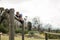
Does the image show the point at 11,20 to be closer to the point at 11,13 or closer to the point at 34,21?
the point at 11,13

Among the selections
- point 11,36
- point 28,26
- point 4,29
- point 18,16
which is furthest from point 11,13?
point 28,26

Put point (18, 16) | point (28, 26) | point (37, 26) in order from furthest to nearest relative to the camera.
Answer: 1. point (37, 26)
2. point (28, 26)
3. point (18, 16)

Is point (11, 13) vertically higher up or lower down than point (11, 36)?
higher up

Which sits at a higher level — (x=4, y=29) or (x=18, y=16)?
(x=18, y=16)

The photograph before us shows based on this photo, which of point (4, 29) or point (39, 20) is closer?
point (4, 29)

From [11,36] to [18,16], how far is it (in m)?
2.98

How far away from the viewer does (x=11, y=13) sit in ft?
20.2

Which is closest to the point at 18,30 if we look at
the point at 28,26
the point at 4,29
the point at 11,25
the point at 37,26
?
the point at 4,29

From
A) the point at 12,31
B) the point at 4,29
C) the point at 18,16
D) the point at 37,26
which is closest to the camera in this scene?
the point at 12,31

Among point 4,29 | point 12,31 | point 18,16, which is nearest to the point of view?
point 12,31

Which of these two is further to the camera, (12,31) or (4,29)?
(4,29)

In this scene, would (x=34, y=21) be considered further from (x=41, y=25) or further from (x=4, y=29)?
(x=4, y=29)

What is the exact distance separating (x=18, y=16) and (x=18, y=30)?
1379cm

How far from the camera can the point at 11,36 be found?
20.0ft
